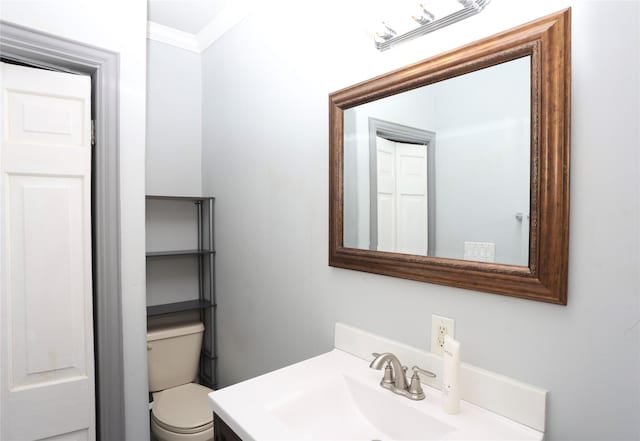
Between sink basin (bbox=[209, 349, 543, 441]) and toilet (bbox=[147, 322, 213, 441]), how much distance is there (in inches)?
31.0

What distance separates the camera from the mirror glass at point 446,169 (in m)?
0.91

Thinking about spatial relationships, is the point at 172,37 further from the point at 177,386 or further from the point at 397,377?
the point at 397,377

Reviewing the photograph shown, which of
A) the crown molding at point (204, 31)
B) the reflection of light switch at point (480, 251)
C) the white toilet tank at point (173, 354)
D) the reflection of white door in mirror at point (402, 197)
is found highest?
the crown molding at point (204, 31)

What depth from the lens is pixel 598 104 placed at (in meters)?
0.77

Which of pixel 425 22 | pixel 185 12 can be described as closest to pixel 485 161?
pixel 425 22

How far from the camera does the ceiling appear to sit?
75.6 inches

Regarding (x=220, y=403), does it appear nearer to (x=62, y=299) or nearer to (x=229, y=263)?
(x=62, y=299)

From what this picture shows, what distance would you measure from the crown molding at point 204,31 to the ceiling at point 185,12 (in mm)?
24

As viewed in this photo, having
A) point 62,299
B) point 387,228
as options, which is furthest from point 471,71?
point 62,299

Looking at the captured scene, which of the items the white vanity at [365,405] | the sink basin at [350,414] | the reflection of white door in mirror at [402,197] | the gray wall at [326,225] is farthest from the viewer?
the reflection of white door in mirror at [402,197]

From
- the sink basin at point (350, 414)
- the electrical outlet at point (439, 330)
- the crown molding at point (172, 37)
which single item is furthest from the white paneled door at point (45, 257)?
the electrical outlet at point (439, 330)

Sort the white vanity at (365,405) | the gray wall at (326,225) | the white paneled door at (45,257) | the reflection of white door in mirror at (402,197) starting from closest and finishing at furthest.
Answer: the gray wall at (326,225) → the white vanity at (365,405) → the reflection of white door in mirror at (402,197) → the white paneled door at (45,257)

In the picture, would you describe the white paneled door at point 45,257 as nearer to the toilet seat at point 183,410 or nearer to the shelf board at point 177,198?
the toilet seat at point 183,410

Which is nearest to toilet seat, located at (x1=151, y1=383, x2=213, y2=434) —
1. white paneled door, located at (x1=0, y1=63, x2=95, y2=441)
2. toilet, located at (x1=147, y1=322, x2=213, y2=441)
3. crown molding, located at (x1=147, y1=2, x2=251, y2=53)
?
toilet, located at (x1=147, y1=322, x2=213, y2=441)
